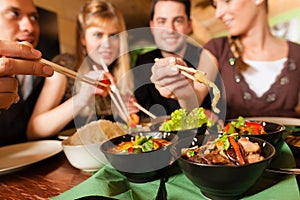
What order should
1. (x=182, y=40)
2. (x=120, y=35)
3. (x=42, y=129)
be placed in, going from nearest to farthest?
1. (x=42, y=129)
2. (x=182, y=40)
3. (x=120, y=35)

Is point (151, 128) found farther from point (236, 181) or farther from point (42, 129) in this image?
point (42, 129)

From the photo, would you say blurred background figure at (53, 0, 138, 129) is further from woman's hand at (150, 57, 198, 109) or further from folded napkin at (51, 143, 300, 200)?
folded napkin at (51, 143, 300, 200)

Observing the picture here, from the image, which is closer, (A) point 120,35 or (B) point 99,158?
(B) point 99,158

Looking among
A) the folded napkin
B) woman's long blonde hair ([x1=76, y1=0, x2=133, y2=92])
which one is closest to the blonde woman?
woman's long blonde hair ([x1=76, y1=0, x2=133, y2=92])

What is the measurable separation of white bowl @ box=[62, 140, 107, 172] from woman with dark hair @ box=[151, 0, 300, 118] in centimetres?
84

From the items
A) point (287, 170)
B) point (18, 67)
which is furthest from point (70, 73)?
point (287, 170)

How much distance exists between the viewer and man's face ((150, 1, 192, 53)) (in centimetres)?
162

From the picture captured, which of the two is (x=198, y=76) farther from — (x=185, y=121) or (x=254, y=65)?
(x=254, y=65)

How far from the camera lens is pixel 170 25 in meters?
1.71

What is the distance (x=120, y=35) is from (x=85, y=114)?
2.81ft

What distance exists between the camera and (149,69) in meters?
0.80

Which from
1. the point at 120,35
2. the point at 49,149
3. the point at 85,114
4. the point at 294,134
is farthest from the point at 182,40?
the point at 49,149

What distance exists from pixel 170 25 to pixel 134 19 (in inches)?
76.2

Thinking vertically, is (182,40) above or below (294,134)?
above
